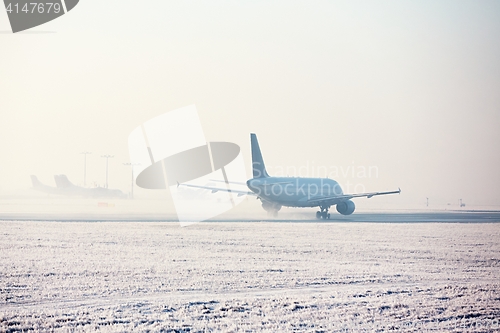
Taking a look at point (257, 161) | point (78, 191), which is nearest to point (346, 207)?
point (257, 161)

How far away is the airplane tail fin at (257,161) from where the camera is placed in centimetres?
5491

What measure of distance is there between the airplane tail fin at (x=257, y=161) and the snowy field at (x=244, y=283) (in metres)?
22.9

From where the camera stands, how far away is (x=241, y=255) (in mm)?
24078

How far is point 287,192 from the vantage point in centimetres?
5491

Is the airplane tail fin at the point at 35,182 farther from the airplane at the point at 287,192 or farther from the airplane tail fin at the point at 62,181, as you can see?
the airplane at the point at 287,192

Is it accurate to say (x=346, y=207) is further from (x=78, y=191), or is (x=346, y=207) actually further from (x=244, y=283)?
(x=78, y=191)

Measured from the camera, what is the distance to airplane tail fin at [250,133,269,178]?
54.9 m

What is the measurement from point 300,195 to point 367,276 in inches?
1483

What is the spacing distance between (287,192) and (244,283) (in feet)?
125

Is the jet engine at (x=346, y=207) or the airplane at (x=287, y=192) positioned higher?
the airplane at (x=287, y=192)

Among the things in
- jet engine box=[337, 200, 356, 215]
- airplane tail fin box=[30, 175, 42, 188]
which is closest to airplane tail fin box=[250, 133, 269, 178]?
jet engine box=[337, 200, 356, 215]

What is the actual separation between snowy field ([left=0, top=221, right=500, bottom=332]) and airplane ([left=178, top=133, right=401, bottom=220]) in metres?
21.0

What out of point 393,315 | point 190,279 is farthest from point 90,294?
point 393,315

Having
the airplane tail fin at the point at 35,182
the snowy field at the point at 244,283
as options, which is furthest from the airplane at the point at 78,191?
the snowy field at the point at 244,283
